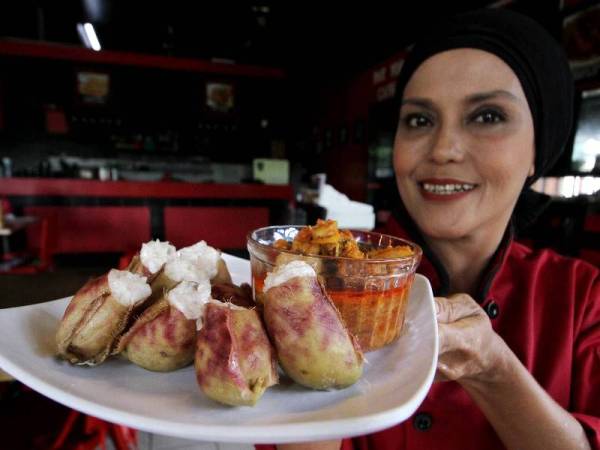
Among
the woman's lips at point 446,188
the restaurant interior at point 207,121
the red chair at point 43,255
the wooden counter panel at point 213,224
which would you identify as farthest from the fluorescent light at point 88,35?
the woman's lips at point 446,188

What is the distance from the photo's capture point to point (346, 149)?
9031mm

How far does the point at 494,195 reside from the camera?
1104 millimetres

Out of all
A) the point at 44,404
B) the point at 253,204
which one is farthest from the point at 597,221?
the point at 253,204

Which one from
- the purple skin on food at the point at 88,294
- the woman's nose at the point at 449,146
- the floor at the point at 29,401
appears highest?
the woman's nose at the point at 449,146

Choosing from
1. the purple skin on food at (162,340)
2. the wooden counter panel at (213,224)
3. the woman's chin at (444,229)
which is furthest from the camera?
the wooden counter panel at (213,224)

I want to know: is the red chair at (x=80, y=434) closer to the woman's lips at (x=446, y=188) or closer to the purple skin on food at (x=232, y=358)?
the purple skin on food at (x=232, y=358)

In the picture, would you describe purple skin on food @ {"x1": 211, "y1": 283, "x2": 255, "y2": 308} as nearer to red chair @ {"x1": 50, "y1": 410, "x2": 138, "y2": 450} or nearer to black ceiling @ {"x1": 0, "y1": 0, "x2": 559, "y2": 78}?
red chair @ {"x1": 50, "y1": 410, "x2": 138, "y2": 450}

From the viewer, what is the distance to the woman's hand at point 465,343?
2.37 feet

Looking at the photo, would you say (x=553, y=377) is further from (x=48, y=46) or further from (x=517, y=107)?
(x=48, y=46)

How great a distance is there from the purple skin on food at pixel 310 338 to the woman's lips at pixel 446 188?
29.4 inches

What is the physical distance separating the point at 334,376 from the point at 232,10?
777 cm

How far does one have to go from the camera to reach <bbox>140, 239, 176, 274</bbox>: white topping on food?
2.24ft

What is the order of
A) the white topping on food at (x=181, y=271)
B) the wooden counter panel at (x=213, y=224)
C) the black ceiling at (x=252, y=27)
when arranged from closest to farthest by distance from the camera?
the white topping on food at (x=181, y=271) → the black ceiling at (x=252, y=27) → the wooden counter panel at (x=213, y=224)

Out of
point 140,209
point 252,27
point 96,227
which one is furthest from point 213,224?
point 252,27
